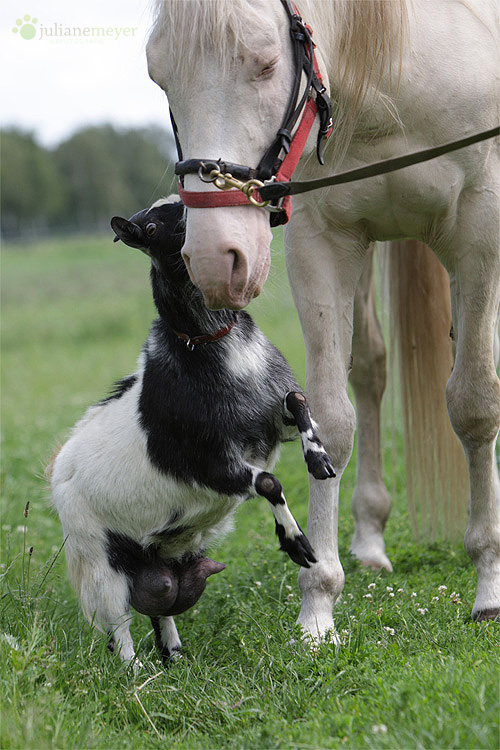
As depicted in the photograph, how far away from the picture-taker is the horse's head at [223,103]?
8.16 feet

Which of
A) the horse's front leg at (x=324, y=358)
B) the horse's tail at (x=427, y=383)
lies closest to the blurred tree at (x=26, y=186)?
the horse's tail at (x=427, y=383)

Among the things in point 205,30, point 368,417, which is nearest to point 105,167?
point 368,417

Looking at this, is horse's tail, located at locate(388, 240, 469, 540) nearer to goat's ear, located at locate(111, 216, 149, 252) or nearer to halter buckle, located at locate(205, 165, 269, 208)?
goat's ear, located at locate(111, 216, 149, 252)

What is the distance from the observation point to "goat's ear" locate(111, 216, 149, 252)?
307cm

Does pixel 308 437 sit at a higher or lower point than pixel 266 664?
higher

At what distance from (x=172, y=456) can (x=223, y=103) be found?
1.38m

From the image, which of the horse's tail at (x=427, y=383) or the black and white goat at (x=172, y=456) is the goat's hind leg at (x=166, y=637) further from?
the horse's tail at (x=427, y=383)

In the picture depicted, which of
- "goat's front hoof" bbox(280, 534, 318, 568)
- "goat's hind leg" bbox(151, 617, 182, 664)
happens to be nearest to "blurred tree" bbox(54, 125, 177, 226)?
"goat's hind leg" bbox(151, 617, 182, 664)

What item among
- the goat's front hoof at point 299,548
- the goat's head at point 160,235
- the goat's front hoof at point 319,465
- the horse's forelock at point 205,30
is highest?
the horse's forelock at point 205,30

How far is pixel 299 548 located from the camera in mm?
3006

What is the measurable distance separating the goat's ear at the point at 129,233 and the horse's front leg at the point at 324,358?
643mm

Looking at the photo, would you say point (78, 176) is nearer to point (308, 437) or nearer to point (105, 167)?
point (105, 167)

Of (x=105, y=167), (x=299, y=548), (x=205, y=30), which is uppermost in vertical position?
(x=205, y=30)

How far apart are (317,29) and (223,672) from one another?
2385 millimetres
